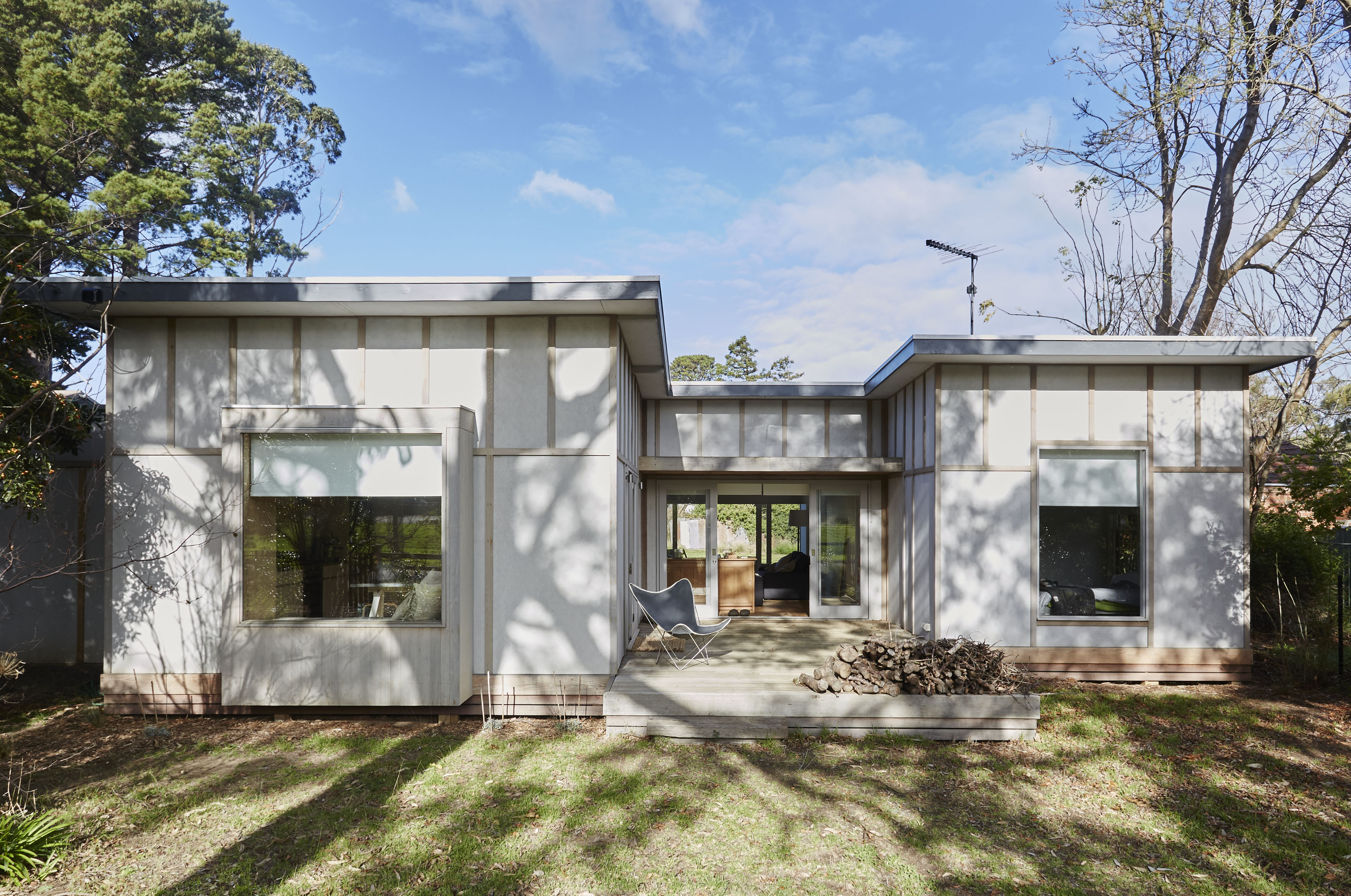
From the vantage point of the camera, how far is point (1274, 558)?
8750 mm

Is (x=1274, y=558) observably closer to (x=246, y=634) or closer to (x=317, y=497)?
(x=317, y=497)

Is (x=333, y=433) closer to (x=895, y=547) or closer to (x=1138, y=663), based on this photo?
(x=895, y=547)

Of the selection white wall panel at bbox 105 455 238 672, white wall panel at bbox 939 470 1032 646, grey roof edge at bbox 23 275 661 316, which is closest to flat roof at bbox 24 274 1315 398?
grey roof edge at bbox 23 275 661 316

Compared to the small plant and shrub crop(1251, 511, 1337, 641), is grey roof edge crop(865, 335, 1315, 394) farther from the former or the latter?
the small plant

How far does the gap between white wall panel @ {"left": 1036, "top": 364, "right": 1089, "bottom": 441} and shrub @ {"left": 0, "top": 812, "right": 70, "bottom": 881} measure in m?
8.94

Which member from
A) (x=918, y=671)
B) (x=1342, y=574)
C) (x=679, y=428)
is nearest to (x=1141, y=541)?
(x=1342, y=574)

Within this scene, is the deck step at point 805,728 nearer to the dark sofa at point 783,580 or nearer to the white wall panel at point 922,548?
the white wall panel at point 922,548

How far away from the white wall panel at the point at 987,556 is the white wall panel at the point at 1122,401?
1.14 m

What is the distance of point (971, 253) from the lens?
980 centimetres

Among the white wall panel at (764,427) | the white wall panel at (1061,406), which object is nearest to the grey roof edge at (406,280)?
the white wall panel at (764,427)

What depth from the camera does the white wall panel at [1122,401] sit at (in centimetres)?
763

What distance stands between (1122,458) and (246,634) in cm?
925

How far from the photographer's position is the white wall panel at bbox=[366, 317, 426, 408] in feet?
20.6

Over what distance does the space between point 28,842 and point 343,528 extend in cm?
273
